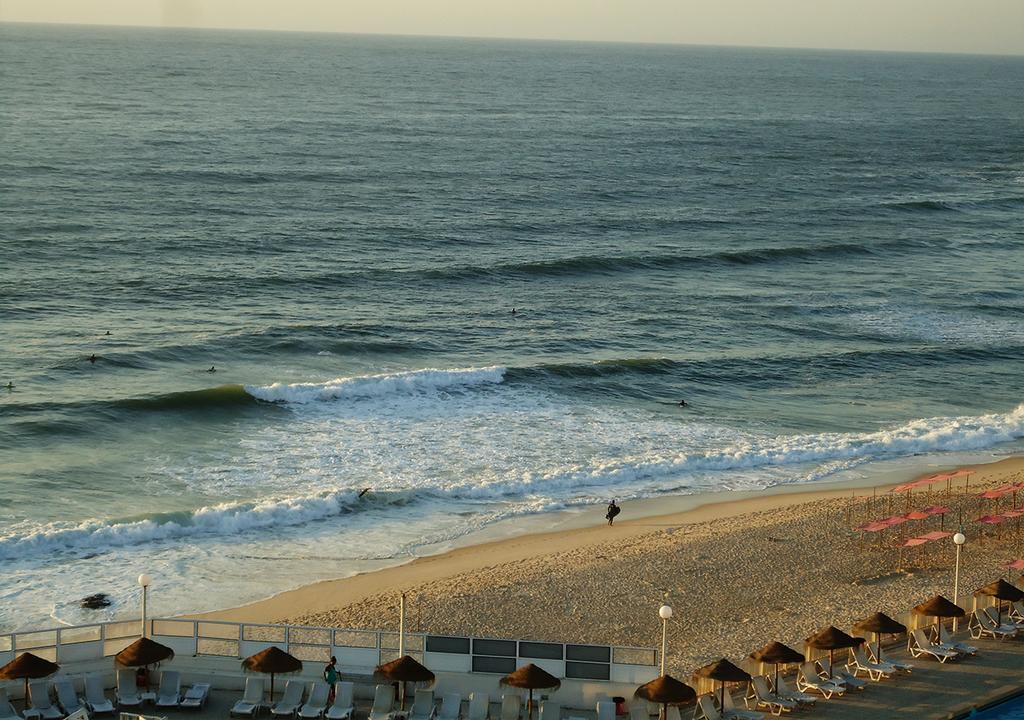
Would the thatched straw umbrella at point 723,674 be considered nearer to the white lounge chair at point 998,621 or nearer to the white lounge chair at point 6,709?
the white lounge chair at point 998,621

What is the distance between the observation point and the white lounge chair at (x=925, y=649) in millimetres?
20719

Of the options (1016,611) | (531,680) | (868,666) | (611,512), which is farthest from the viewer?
(611,512)

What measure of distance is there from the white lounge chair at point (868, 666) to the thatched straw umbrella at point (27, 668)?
12287 millimetres

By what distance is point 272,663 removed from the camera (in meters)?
18.7

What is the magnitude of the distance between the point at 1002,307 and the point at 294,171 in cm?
4118

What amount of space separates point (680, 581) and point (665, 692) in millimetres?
7758

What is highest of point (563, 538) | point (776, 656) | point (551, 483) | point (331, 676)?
point (776, 656)

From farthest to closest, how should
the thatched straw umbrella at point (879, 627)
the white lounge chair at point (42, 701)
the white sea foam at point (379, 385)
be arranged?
the white sea foam at point (379, 385)
the thatched straw umbrella at point (879, 627)
the white lounge chair at point (42, 701)

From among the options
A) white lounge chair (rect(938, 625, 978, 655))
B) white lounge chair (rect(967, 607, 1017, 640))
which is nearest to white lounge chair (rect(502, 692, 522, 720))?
white lounge chair (rect(938, 625, 978, 655))

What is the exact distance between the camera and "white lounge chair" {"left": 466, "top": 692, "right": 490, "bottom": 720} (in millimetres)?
18406

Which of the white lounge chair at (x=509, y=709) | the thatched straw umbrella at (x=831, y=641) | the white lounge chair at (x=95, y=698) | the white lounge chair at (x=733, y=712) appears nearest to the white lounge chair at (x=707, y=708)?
the white lounge chair at (x=733, y=712)

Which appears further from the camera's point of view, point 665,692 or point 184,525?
point 184,525

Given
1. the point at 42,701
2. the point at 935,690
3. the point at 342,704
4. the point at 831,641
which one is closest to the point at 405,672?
the point at 342,704

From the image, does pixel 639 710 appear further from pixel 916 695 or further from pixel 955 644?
pixel 955 644
